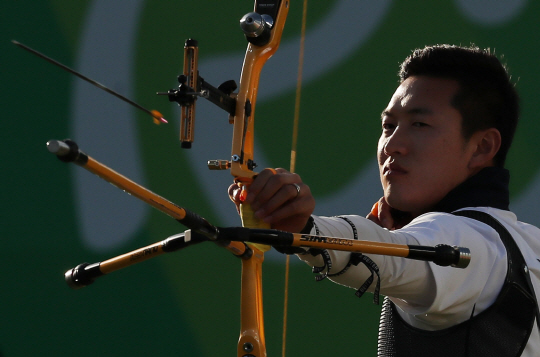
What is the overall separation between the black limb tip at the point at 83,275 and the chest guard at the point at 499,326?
0.66 meters

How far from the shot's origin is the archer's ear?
5.94ft

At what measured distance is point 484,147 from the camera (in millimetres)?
1822

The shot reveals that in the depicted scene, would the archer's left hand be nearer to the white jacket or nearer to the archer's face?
the white jacket

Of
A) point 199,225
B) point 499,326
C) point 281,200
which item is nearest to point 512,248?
point 499,326

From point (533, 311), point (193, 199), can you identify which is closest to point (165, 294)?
point (193, 199)

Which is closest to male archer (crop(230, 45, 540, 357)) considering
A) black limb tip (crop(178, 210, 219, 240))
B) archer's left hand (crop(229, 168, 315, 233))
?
archer's left hand (crop(229, 168, 315, 233))

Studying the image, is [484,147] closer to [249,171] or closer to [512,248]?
[512,248]

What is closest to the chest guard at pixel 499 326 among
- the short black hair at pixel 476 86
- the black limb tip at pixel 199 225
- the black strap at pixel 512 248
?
the black strap at pixel 512 248

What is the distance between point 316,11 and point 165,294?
1176 mm

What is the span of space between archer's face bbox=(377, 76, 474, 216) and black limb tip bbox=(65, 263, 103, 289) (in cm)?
71

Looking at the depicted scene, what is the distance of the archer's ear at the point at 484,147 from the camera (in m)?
1.81

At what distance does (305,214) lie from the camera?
1.30 meters

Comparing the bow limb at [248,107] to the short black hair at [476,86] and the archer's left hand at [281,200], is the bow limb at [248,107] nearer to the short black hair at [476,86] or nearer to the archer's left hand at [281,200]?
the archer's left hand at [281,200]

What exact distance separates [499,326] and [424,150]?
0.42m
